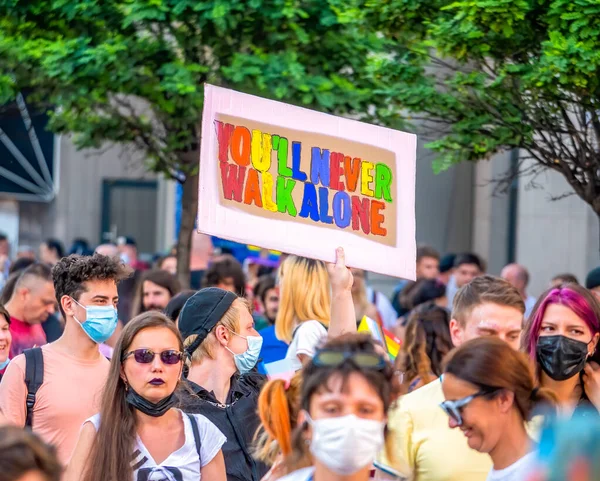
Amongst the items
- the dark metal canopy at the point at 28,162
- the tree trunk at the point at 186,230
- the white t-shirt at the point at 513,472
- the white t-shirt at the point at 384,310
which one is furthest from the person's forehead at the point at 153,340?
the dark metal canopy at the point at 28,162

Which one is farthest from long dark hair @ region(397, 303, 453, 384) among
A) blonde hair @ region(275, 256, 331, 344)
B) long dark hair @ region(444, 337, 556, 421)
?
long dark hair @ region(444, 337, 556, 421)

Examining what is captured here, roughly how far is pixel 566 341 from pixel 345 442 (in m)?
2.03

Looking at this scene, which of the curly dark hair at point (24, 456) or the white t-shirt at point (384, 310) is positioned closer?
the curly dark hair at point (24, 456)

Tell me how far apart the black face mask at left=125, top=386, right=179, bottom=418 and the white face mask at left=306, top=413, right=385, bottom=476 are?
4.19 feet

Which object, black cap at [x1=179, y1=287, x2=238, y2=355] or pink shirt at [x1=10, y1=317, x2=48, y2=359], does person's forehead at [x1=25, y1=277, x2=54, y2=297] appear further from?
black cap at [x1=179, y1=287, x2=238, y2=355]

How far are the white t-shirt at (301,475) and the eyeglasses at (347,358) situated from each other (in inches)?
13.4

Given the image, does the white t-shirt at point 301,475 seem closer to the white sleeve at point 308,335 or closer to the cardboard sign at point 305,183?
the cardboard sign at point 305,183

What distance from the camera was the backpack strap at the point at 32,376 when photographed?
541cm

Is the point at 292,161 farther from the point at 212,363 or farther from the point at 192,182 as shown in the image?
the point at 192,182

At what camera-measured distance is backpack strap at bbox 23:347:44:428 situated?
213 inches

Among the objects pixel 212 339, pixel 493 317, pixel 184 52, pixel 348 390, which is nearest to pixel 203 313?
pixel 212 339

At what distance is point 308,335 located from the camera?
6.33 meters

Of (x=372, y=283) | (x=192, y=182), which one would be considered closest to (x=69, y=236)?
(x=372, y=283)

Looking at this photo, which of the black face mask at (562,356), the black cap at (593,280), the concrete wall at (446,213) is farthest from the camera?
the concrete wall at (446,213)
